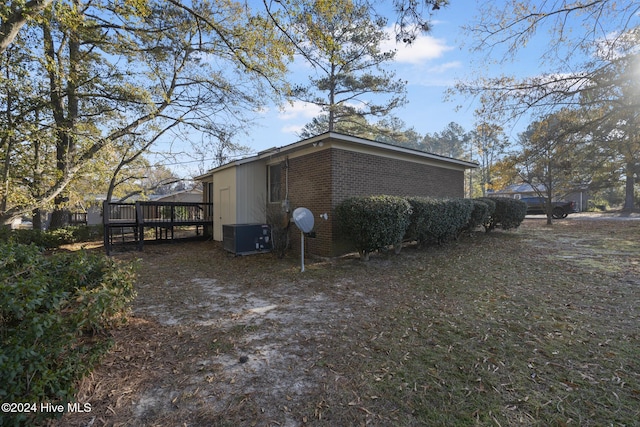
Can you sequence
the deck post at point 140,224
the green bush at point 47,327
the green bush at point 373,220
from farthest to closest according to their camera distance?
the deck post at point 140,224, the green bush at point 373,220, the green bush at point 47,327

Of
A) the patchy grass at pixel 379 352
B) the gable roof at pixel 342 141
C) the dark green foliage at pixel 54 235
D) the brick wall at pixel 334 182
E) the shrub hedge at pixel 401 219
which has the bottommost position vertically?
the patchy grass at pixel 379 352

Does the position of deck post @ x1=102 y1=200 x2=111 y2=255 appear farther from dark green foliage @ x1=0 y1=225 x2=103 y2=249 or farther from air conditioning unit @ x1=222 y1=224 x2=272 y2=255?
air conditioning unit @ x1=222 y1=224 x2=272 y2=255

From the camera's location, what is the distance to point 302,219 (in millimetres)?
6574

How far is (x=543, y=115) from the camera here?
8281 mm

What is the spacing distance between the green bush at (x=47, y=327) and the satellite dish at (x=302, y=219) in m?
4.08

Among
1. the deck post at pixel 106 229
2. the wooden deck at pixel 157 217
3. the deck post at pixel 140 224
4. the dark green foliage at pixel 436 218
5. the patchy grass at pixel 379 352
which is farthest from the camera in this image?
the wooden deck at pixel 157 217

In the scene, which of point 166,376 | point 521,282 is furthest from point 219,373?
point 521,282

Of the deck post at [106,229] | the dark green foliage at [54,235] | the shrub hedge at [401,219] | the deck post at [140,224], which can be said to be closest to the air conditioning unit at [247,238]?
the shrub hedge at [401,219]

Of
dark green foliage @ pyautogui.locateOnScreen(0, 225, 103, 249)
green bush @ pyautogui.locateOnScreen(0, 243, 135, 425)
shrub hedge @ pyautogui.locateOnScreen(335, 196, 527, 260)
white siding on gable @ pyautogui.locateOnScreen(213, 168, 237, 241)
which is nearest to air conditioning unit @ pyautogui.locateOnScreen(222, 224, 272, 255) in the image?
white siding on gable @ pyautogui.locateOnScreen(213, 168, 237, 241)

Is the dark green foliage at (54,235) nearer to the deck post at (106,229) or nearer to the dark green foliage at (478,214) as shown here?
the deck post at (106,229)

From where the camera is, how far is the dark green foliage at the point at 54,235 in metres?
9.62

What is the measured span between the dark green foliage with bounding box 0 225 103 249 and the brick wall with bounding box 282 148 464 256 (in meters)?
8.63

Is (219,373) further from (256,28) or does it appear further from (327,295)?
(256,28)

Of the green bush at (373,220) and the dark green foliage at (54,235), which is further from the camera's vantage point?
the dark green foliage at (54,235)
